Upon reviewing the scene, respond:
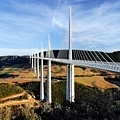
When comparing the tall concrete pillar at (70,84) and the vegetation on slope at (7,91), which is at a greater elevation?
the tall concrete pillar at (70,84)

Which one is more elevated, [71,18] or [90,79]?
[71,18]

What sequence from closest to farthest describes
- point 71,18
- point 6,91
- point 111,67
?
point 111,67
point 71,18
point 6,91

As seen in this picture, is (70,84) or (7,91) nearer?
(70,84)

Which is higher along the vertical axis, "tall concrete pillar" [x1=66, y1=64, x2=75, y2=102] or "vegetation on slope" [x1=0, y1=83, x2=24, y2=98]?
"tall concrete pillar" [x1=66, y1=64, x2=75, y2=102]

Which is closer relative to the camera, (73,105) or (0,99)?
(73,105)

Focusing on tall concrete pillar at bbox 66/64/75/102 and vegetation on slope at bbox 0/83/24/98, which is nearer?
tall concrete pillar at bbox 66/64/75/102

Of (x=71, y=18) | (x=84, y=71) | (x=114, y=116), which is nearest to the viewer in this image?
(x=114, y=116)

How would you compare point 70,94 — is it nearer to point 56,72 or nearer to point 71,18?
point 71,18

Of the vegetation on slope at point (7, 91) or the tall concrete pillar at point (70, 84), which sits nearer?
the tall concrete pillar at point (70, 84)

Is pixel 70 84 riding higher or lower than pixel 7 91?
higher

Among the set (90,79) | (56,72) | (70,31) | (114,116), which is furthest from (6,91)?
(56,72)

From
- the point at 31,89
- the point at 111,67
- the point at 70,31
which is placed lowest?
the point at 31,89

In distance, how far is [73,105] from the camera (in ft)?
97.2

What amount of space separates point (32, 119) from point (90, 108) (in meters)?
5.74
